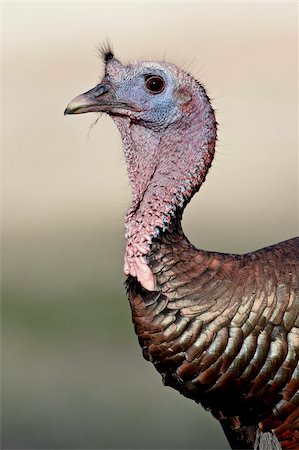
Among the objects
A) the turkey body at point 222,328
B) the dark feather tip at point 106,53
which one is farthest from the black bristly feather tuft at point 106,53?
the turkey body at point 222,328

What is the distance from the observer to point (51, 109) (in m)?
14.1

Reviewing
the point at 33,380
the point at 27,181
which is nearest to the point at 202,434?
the point at 33,380

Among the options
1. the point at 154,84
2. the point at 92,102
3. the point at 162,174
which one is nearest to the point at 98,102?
the point at 92,102

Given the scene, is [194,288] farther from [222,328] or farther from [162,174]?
[162,174]

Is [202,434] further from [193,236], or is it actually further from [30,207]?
[30,207]

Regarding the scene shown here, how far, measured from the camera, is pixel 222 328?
172 inches

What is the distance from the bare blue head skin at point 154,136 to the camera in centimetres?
446

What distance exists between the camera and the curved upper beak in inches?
181

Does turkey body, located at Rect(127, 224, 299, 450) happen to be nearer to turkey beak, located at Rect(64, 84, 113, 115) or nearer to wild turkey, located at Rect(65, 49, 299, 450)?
wild turkey, located at Rect(65, 49, 299, 450)

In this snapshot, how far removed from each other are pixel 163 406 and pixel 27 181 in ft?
17.7

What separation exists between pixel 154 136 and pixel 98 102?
0.24 metres

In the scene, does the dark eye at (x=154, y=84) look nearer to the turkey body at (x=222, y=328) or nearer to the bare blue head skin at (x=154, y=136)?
the bare blue head skin at (x=154, y=136)

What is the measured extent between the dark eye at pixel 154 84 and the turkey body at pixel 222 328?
527 mm

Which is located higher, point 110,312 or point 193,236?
point 193,236
